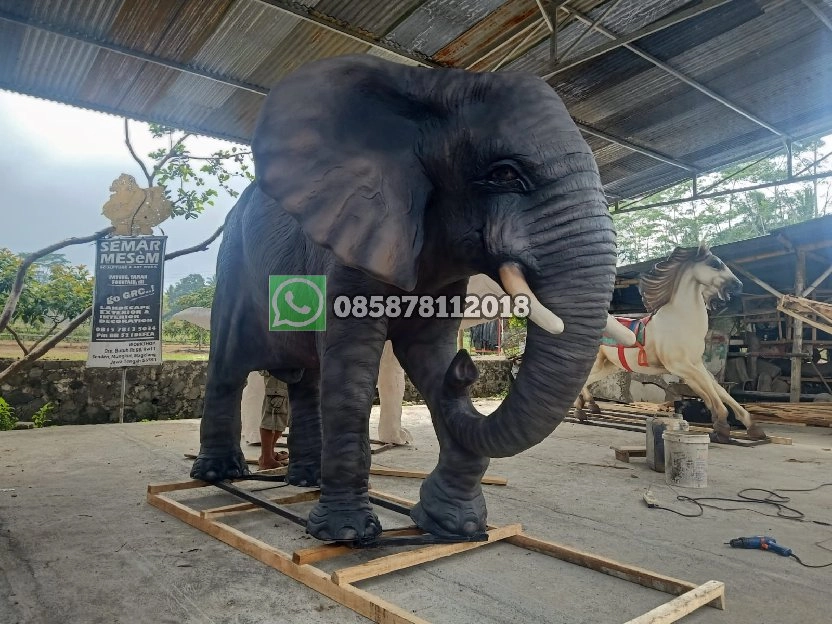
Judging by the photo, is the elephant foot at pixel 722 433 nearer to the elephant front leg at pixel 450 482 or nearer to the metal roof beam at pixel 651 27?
the metal roof beam at pixel 651 27

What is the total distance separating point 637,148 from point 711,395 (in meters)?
3.41

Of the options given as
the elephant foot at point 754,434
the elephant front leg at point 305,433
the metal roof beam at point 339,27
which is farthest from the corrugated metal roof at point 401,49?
the elephant foot at point 754,434

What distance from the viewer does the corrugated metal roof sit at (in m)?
4.43

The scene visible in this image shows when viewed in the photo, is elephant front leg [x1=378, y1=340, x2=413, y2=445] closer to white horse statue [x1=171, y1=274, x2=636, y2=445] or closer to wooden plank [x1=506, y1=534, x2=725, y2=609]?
white horse statue [x1=171, y1=274, x2=636, y2=445]

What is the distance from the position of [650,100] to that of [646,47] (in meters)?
1.10

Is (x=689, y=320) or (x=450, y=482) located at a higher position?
(x=689, y=320)

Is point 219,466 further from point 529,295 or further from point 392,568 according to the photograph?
point 529,295

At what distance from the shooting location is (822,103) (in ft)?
23.6

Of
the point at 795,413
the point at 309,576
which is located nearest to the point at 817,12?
the point at 795,413

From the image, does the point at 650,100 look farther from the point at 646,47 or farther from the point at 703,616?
the point at 703,616

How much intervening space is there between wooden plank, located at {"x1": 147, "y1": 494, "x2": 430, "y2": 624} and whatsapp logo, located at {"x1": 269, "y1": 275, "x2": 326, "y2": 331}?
1009 millimetres

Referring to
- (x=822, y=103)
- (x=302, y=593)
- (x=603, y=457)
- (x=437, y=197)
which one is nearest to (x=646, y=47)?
(x=822, y=103)

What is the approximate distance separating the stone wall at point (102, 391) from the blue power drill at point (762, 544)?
4.13 meters

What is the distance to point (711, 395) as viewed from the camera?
6266 millimetres
